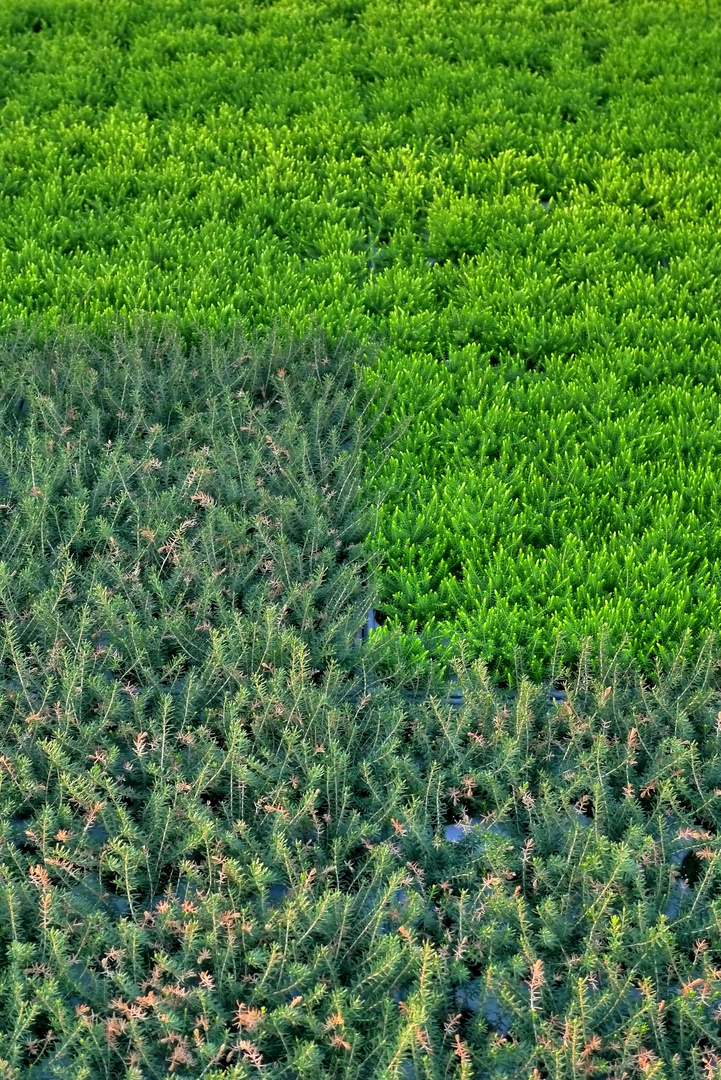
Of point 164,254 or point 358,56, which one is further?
point 358,56

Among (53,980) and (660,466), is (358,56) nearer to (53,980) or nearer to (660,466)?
(660,466)

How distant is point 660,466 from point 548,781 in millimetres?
1778

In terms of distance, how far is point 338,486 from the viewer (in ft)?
13.9

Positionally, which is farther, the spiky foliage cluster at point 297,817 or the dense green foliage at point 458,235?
the dense green foliage at point 458,235

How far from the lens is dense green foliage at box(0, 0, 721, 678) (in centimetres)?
401

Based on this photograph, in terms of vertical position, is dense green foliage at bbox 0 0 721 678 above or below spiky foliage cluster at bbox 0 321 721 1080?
above

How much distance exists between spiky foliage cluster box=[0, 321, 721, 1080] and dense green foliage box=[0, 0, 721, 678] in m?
0.39

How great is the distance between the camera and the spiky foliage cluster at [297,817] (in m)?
2.48

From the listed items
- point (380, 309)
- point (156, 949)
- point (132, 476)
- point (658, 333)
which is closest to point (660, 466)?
point (658, 333)

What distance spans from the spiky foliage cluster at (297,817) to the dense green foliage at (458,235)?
39 cm

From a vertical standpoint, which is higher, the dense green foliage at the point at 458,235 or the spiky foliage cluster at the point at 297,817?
the dense green foliage at the point at 458,235

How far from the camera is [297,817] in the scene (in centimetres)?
292

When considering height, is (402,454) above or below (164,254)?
below

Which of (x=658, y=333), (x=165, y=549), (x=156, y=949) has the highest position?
(x=658, y=333)
